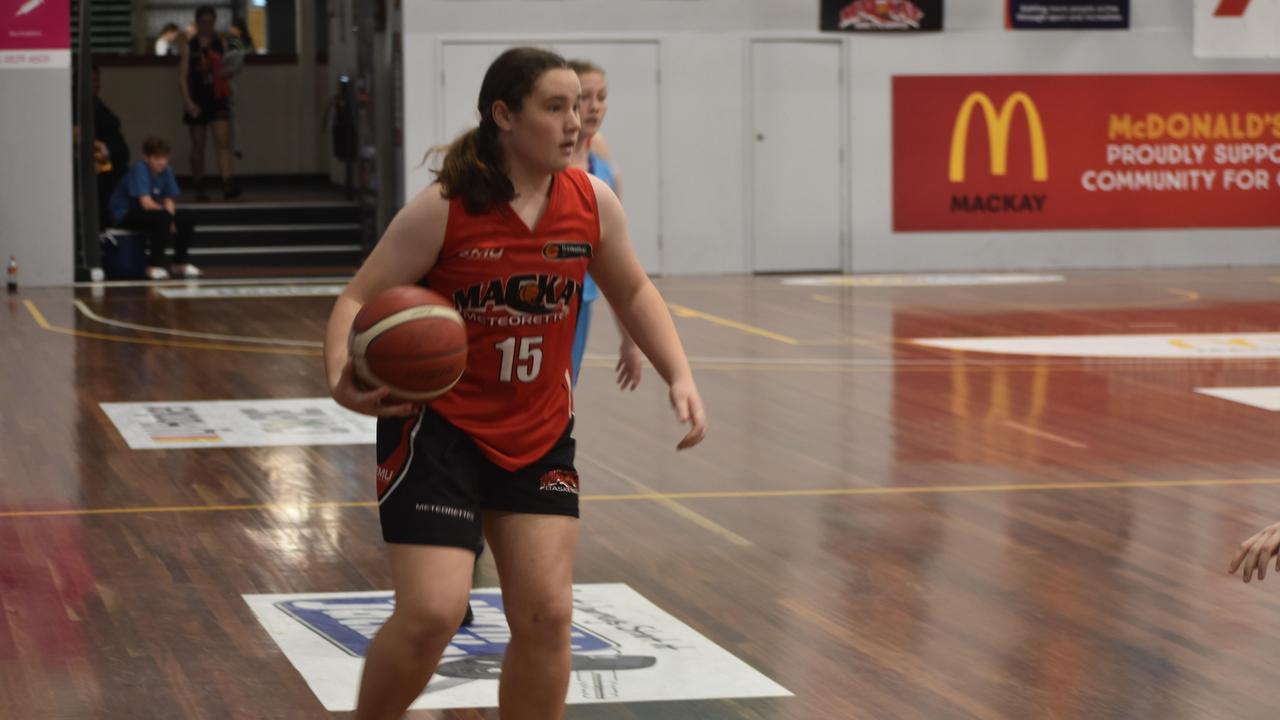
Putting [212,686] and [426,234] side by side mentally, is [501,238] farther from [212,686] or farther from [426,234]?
[212,686]

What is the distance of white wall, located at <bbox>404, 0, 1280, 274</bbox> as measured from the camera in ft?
64.8

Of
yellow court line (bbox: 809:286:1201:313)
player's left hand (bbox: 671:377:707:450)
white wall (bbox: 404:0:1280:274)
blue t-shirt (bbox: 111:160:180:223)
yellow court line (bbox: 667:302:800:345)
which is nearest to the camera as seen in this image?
player's left hand (bbox: 671:377:707:450)

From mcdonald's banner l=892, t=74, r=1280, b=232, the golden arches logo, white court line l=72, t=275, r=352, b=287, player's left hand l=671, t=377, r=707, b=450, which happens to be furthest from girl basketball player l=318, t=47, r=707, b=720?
the golden arches logo

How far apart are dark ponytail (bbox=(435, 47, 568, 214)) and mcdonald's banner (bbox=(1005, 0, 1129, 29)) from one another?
57.9 feet

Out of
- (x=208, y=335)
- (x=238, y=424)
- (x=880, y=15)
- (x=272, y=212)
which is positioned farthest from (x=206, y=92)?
(x=238, y=424)

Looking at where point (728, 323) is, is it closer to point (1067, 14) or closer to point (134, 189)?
point (134, 189)

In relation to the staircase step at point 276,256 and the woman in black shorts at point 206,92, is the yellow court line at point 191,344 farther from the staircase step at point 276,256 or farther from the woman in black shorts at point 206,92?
the woman in black shorts at point 206,92

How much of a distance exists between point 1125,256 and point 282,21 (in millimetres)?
12372

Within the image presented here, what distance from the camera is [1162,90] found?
2112 centimetres

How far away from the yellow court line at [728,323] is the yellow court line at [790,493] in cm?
570

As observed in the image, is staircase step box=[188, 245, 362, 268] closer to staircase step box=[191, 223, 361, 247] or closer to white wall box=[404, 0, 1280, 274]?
staircase step box=[191, 223, 361, 247]

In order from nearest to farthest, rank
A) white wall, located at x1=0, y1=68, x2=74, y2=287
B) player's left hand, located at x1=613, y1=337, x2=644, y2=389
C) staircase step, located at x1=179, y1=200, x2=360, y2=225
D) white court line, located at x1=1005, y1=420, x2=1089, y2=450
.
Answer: player's left hand, located at x1=613, y1=337, x2=644, y2=389 → white court line, located at x1=1005, y1=420, x2=1089, y2=450 → white wall, located at x1=0, y1=68, x2=74, y2=287 → staircase step, located at x1=179, y1=200, x2=360, y2=225

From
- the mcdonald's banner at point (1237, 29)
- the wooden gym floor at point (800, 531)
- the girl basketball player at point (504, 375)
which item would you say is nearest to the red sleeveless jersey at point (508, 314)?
the girl basketball player at point (504, 375)

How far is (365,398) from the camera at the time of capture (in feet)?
11.9
